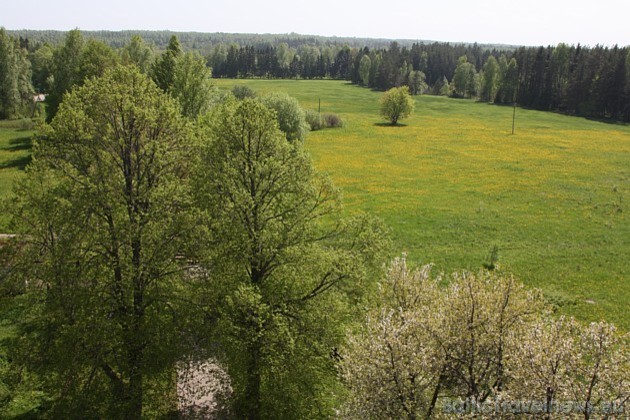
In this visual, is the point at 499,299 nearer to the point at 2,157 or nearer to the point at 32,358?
the point at 32,358

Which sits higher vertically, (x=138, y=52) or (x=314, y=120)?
(x=138, y=52)

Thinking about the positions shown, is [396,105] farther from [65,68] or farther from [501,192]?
[65,68]

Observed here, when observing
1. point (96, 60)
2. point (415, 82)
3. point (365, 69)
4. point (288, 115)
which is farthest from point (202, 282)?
point (365, 69)

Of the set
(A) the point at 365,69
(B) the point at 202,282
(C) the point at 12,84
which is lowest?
(B) the point at 202,282

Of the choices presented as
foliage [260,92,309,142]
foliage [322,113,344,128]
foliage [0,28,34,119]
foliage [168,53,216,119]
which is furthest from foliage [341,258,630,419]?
foliage [0,28,34,119]

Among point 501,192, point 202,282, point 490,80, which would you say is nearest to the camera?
point 202,282

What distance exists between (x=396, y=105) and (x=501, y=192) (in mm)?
51333

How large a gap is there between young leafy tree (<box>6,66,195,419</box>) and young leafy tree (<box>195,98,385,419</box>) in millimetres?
1588

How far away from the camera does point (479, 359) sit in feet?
47.2

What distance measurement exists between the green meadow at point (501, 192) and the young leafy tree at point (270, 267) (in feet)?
24.3

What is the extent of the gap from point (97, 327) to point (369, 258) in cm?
970

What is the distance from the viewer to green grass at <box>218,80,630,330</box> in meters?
35.4

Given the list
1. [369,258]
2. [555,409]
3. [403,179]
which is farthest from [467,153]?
[555,409]

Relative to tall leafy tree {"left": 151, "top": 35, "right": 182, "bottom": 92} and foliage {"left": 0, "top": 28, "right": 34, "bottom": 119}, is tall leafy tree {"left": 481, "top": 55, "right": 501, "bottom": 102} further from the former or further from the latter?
foliage {"left": 0, "top": 28, "right": 34, "bottom": 119}
